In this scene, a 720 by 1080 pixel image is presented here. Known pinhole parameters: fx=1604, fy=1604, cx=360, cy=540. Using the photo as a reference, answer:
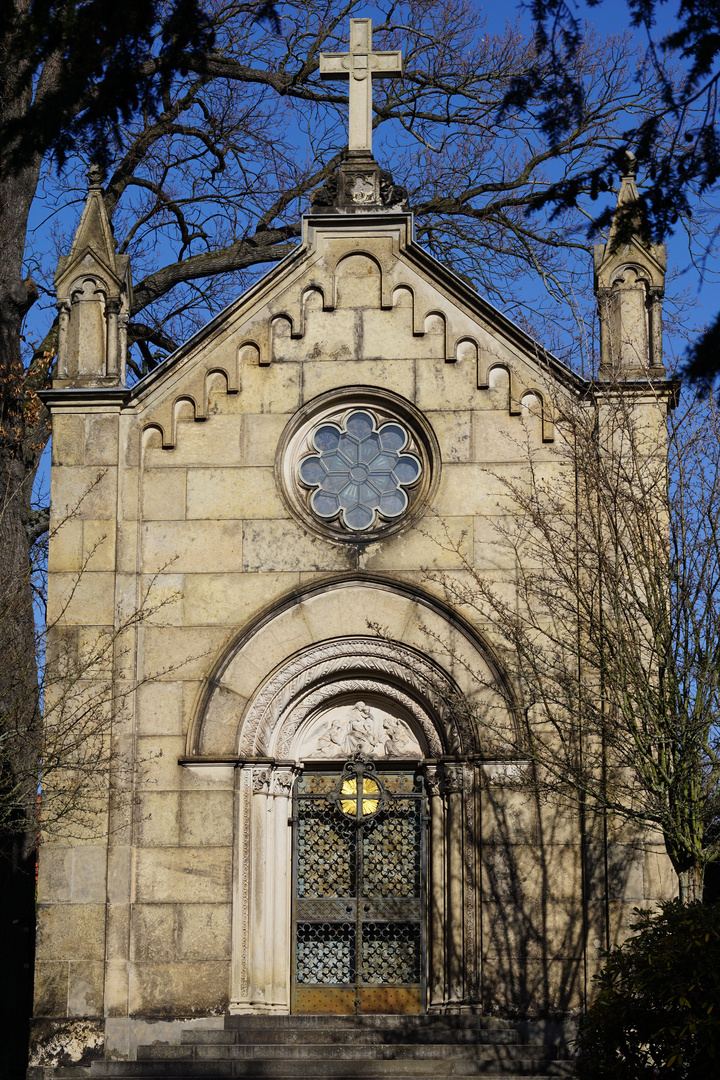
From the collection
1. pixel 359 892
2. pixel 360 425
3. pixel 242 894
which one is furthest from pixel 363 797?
pixel 360 425

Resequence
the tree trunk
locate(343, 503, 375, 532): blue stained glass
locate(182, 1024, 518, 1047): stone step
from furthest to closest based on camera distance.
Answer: locate(343, 503, 375, 532): blue stained glass → locate(182, 1024, 518, 1047): stone step → the tree trunk

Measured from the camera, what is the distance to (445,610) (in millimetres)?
14359

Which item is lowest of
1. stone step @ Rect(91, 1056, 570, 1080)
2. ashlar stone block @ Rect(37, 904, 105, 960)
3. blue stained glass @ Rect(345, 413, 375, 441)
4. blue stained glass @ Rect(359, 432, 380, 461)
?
stone step @ Rect(91, 1056, 570, 1080)

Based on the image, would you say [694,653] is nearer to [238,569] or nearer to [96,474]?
[238,569]

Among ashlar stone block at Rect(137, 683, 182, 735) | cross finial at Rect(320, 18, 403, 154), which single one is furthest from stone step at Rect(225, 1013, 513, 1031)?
cross finial at Rect(320, 18, 403, 154)

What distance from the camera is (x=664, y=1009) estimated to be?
1055cm

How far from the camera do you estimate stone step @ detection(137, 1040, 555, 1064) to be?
13.2 metres

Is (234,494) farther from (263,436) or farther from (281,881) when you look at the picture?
(281,881)

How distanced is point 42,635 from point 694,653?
228 inches

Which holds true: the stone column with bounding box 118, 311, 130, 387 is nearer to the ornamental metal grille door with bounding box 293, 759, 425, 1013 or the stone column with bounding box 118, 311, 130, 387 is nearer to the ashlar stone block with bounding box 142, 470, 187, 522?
the ashlar stone block with bounding box 142, 470, 187, 522

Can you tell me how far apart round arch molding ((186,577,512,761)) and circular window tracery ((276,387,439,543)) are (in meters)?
0.64

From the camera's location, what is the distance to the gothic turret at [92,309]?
49.4 feet

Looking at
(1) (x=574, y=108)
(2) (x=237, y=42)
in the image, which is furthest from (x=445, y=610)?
(2) (x=237, y=42)

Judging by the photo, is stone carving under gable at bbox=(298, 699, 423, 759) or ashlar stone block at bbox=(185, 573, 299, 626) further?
stone carving under gable at bbox=(298, 699, 423, 759)
